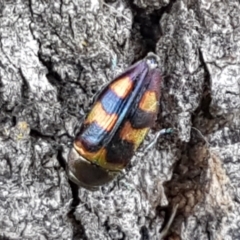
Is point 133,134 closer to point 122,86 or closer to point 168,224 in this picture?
point 122,86

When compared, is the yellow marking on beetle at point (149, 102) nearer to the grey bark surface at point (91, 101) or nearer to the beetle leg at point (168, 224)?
the grey bark surface at point (91, 101)

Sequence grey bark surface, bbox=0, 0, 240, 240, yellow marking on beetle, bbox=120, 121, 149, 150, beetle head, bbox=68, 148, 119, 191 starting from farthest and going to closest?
1. yellow marking on beetle, bbox=120, 121, 149, 150
2. beetle head, bbox=68, 148, 119, 191
3. grey bark surface, bbox=0, 0, 240, 240

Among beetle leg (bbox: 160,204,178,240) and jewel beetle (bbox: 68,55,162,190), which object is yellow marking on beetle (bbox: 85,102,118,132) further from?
beetle leg (bbox: 160,204,178,240)

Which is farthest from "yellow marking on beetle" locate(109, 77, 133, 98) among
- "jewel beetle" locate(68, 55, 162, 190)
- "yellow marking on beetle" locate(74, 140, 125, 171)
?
"yellow marking on beetle" locate(74, 140, 125, 171)

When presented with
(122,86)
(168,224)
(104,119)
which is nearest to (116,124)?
(104,119)

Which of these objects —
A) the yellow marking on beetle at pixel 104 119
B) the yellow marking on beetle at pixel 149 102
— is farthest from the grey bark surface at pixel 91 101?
the yellow marking on beetle at pixel 104 119

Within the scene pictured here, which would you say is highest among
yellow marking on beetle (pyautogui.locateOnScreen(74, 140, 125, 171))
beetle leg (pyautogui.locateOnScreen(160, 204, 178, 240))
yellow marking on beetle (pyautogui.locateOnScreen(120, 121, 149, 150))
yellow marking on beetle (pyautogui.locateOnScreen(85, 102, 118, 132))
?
yellow marking on beetle (pyautogui.locateOnScreen(85, 102, 118, 132))

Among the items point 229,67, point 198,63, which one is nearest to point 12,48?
point 198,63
